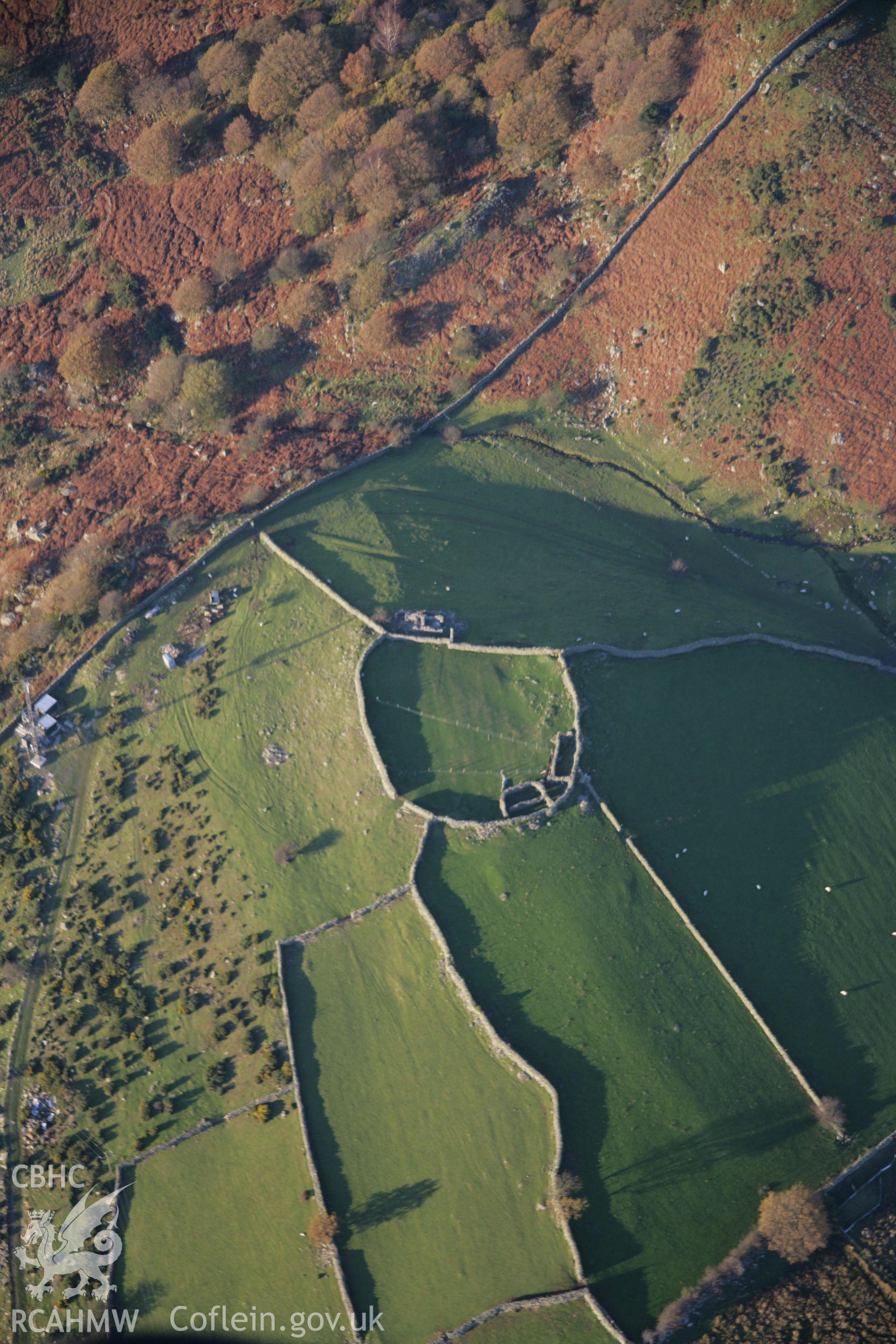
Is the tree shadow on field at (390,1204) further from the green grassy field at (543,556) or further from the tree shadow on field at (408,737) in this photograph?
the green grassy field at (543,556)

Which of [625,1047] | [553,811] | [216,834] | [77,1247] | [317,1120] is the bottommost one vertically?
[625,1047]

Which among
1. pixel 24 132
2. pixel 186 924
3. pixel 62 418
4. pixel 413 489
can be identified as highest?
pixel 24 132

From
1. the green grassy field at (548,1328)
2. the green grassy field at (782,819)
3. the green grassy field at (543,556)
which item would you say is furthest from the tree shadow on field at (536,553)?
the green grassy field at (548,1328)

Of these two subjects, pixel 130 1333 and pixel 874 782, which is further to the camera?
pixel 874 782

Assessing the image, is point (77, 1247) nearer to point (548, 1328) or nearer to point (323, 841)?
point (323, 841)

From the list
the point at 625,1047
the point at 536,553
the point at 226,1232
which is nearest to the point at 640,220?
the point at 536,553

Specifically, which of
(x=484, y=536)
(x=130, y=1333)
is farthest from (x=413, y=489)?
(x=130, y=1333)

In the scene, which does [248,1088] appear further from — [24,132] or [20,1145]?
[24,132]
